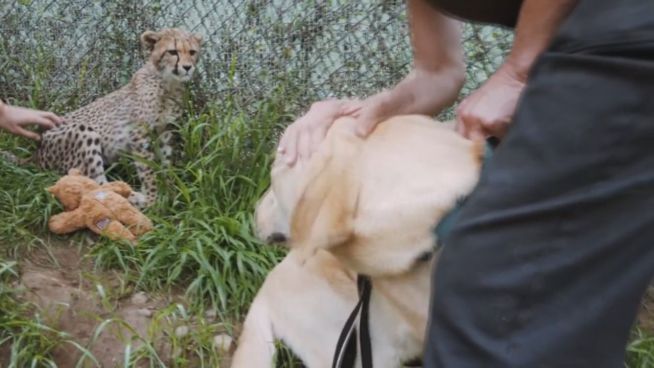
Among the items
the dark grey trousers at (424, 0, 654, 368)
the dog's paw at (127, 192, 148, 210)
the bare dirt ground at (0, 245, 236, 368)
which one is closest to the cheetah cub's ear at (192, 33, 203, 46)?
the dog's paw at (127, 192, 148, 210)

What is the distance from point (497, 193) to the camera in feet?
5.12

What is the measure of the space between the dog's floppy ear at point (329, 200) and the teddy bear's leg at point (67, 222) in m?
1.60

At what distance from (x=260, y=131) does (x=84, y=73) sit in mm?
1415

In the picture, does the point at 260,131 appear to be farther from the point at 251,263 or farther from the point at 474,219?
the point at 474,219

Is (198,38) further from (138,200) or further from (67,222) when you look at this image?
(67,222)

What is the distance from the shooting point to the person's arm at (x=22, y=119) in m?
3.80

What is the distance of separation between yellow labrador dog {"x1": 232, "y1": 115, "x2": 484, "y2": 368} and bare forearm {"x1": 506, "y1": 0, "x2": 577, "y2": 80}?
182 millimetres

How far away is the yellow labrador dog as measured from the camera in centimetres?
172

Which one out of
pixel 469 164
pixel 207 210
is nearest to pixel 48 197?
pixel 207 210

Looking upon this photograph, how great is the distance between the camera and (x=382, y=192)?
1753mm

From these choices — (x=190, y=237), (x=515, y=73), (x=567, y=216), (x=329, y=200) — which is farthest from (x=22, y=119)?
(x=567, y=216)

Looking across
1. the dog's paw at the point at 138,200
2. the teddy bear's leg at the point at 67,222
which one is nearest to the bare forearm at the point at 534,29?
the teddy bear's leg at the point at 67,222

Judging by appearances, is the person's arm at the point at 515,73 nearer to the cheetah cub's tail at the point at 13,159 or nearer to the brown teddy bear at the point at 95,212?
the brown teddy bear at the point at 95,212

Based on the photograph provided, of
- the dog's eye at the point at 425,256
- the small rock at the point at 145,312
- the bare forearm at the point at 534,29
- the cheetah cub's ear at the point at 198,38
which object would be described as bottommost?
the small rock at the point at 145,312
